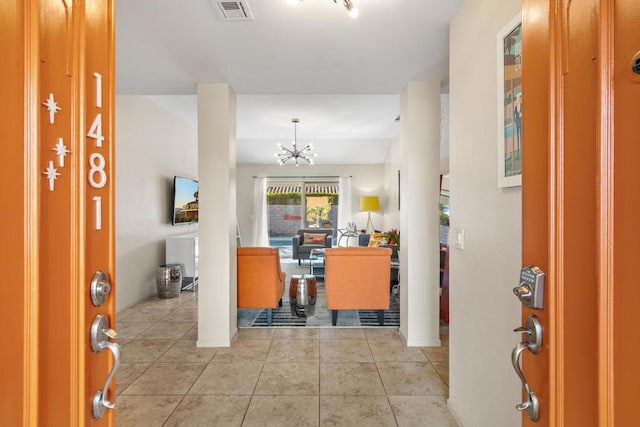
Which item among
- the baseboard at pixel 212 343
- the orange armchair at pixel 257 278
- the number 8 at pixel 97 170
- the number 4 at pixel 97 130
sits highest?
the number 4 at pixel 97 130

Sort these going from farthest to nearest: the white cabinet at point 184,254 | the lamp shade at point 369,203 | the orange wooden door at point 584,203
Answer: the lamp shade at point 369,203, the white cabinet at point 184,254, the orange wooden door at point 584,203

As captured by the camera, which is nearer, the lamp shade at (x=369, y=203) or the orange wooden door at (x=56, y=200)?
the orange wooden door at (x=56, y=200)

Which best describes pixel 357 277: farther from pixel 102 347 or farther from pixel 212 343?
pixel 102 347

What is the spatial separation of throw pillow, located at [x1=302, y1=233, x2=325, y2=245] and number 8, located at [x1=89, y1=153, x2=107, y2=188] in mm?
6966

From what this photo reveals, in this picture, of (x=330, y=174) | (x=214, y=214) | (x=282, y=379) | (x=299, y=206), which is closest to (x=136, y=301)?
(x=214, y=214)

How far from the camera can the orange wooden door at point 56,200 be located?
558 mm

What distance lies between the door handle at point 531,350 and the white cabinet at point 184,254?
4.97 m

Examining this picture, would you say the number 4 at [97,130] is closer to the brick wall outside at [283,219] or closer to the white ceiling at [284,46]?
the white ceiling at [284,46]

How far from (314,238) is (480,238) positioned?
6164mm

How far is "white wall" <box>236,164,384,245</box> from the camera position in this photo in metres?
8.94

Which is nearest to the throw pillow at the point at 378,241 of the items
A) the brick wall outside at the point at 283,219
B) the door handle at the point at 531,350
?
the brick wall outside at the point at 283,219

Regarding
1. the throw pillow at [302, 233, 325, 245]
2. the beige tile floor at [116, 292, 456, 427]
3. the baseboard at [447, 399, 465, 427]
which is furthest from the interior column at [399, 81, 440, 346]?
the throw pillow at [302, 233, 325, 245]

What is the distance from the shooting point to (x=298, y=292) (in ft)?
12.0

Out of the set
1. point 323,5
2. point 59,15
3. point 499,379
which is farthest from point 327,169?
point 59,15
